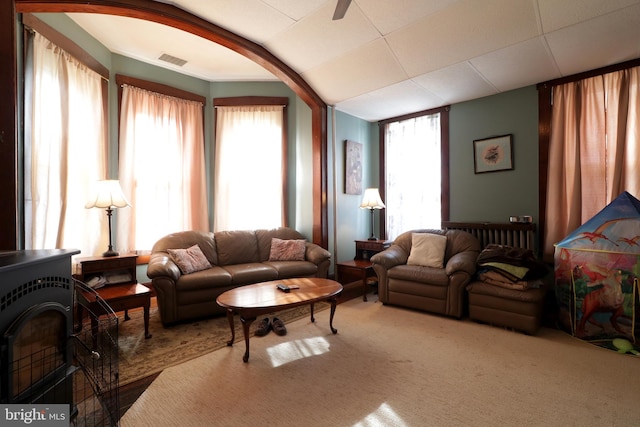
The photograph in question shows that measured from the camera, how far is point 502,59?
9.62 ft

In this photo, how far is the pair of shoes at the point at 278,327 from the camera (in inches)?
105

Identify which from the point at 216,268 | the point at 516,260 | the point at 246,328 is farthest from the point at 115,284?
the point at 516,260

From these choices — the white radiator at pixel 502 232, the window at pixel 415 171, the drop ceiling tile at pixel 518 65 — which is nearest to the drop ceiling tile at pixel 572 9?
the drop ceiling tile at pixel 518 65

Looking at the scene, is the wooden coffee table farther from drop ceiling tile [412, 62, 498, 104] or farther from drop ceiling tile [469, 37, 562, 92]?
drop ceiling tile [469, 37, 562, 92]

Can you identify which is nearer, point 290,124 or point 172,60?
Result: point 172,60

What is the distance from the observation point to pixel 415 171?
14.6 ft

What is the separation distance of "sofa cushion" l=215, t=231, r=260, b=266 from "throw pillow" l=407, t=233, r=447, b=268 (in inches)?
82.5

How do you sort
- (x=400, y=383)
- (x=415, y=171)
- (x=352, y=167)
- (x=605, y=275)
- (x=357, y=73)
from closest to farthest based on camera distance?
(x=400, y=383)
(x=605, y=275)
(x=357, y=73)
(x=415, y=171)
(x=352, y=167)

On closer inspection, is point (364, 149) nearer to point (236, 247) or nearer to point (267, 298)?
point (236, 247)

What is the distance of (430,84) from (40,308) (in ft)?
13.0

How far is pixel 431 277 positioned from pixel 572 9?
2.59 meters

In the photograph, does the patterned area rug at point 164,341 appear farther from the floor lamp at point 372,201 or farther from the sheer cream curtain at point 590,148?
the sheer cream curtain at point 590,148

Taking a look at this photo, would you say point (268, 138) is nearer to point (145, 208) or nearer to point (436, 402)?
point (145, 208)

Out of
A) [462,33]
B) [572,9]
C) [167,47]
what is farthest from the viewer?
[167,47]
